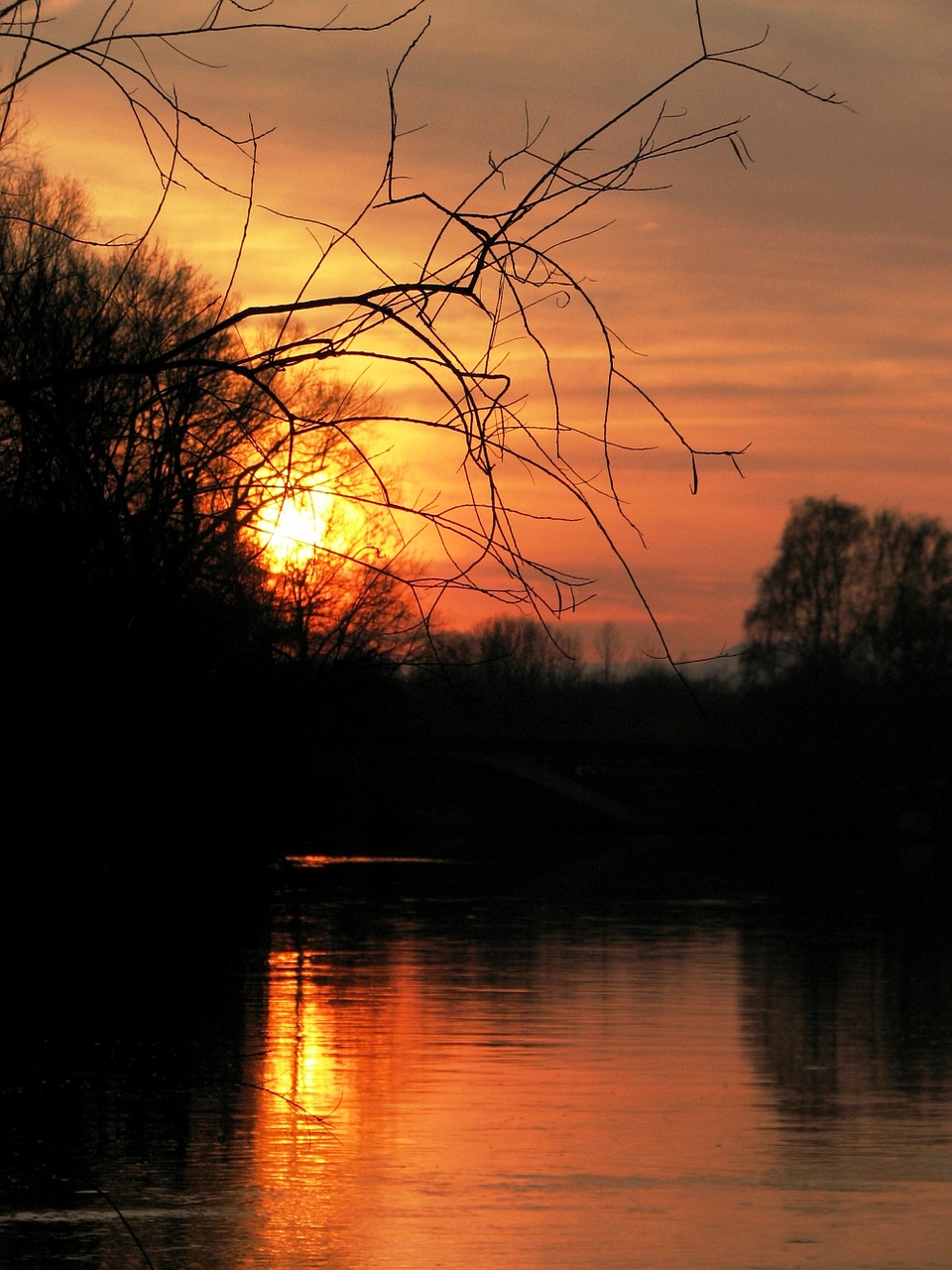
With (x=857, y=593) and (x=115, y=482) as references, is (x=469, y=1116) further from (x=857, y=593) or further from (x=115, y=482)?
(x=857, y=593)

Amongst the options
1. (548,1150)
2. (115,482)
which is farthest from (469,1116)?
(115,482)

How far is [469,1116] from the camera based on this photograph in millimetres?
11586

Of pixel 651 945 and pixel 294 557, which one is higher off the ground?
pixel 294 557

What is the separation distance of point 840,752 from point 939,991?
47.8m

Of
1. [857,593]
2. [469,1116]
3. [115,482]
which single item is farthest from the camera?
[857,593]

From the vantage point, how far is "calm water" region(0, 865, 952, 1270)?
838 centimetres

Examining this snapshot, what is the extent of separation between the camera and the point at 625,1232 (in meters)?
8.61

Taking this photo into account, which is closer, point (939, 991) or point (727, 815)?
point (939, 991)

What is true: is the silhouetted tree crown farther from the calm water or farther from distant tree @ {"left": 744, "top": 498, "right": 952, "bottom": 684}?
distant tree @ {"left": 744, "top": 498, "right": 952, "bottom": 684}

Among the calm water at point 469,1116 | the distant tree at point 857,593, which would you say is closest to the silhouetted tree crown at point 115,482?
the calm water at point 469,1116

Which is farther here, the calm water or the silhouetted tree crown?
the calm water

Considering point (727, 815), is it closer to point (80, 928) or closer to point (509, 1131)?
point (509, 1131)

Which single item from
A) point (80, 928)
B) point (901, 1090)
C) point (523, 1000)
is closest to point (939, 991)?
point (523, 1000)

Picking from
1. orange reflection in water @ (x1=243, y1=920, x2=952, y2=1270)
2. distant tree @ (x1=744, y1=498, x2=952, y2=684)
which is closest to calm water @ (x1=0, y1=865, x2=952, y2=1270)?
orange reflection in water @ (x1=243, y1=920, x2=952, y2=1270)
